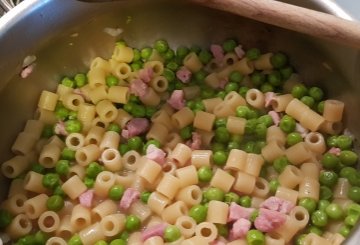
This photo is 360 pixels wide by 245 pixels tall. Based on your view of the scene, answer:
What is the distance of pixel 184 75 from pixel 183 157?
220 millimetres

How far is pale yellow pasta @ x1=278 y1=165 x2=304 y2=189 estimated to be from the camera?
1.30 meters

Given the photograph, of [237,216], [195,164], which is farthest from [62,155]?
[237,216]

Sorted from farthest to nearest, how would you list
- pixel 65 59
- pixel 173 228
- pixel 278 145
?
pixel 65 59 → pixel 278 145 → pixel 173 228

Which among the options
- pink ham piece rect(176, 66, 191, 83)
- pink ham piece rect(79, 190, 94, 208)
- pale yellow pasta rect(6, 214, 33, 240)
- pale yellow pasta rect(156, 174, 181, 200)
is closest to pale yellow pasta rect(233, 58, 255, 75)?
pink ham piece rect(176, 66, 191, 83)

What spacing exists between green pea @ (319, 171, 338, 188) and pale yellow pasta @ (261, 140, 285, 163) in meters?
0.09

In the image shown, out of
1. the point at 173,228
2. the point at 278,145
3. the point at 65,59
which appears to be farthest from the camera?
the point at 65,59

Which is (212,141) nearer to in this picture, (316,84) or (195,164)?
(195,164)

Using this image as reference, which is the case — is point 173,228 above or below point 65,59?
below

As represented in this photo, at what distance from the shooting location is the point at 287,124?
1378 millimetres

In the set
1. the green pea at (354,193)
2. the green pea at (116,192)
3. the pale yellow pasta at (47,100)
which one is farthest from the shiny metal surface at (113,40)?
the green pea at (116,192)

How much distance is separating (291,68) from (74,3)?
1.59 feet

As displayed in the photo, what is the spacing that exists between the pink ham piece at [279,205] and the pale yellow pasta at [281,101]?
22 centimetres

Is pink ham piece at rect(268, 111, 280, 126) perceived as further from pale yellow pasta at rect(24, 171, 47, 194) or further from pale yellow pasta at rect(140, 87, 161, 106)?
pale yellow pasta at rect(24, 171, 47, 194)

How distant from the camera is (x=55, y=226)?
4.27ft
